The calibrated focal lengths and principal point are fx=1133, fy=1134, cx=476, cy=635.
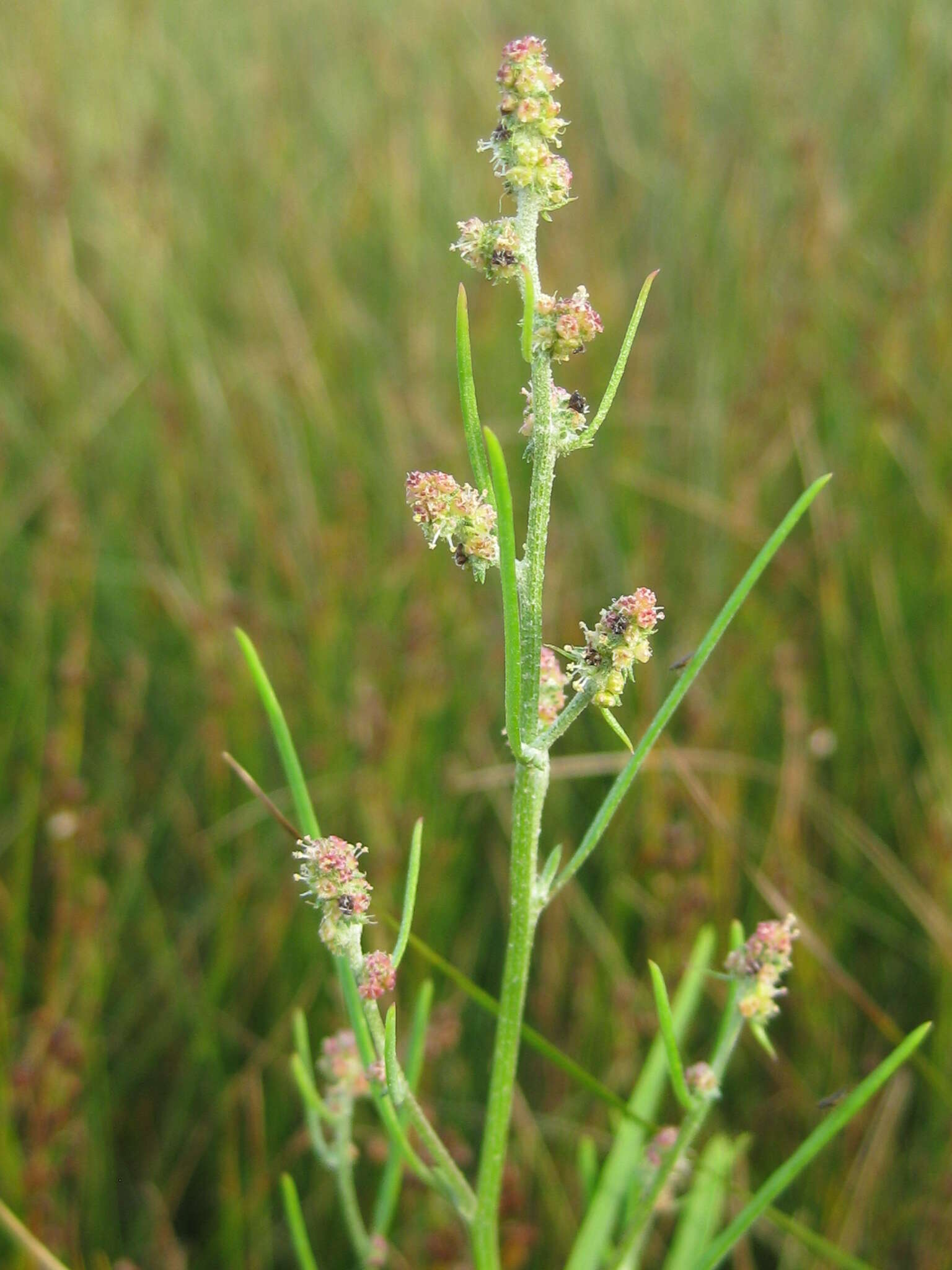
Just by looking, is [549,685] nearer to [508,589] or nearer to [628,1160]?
[508,589]

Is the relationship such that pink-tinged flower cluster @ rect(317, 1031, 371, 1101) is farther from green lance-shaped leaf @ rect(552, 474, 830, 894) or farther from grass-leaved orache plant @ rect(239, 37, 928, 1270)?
green lance-shaped leaf @ rect(552, 474, 830, 894)

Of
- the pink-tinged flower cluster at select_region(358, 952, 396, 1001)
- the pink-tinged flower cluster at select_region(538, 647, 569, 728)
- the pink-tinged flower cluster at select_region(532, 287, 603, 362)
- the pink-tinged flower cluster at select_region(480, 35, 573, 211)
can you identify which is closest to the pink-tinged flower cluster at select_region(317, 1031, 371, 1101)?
the pink-tinged flower cluster at select_region(358, 952, 396, 1001)

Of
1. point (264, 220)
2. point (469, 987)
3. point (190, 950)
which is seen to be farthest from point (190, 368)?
point (469, 987)

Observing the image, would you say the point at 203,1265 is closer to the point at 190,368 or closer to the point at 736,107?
the point at 190,368

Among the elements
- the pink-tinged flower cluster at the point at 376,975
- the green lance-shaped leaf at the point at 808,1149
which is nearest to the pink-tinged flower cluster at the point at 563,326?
the pink-tinged flower cluster at the point at 376,975

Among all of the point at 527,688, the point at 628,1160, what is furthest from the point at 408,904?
the point at 628,1160
